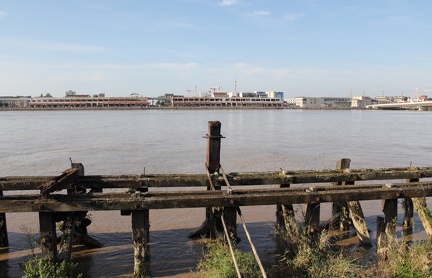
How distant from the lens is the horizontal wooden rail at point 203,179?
8453mm

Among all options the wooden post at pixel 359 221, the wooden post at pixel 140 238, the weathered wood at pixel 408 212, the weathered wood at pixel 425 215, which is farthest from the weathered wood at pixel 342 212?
the wooden post at pixel 140 238

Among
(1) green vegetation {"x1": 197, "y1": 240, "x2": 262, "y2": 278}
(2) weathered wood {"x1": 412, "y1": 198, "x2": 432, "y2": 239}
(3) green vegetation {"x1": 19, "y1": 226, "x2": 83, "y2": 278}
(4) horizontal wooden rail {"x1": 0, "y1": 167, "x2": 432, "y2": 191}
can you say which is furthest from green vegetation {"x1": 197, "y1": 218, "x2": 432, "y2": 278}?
(3) green vegetation {"x1": 19, "y1": 226, "x2": 83, "y2": 278}

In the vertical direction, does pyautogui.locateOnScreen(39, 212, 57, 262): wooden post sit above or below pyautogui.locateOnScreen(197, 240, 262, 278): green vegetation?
above

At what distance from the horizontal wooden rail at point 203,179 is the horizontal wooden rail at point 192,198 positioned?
130cm

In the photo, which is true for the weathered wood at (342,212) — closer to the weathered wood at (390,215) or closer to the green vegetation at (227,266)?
the weathered wood at (390,215)

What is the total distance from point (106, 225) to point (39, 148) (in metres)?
23.6

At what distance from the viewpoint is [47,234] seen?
660 cm

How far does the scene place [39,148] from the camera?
30906 mm

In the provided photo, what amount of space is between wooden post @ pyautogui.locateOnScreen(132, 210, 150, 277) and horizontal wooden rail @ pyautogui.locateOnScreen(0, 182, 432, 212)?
0.84 feet

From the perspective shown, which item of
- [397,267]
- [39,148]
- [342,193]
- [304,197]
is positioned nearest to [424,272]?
[397,267]

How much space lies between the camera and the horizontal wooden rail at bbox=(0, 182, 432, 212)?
650cm

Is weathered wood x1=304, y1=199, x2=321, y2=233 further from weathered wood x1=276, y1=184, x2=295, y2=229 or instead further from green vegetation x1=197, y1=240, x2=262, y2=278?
green vegetation x1=197, y1=240, x2=262, y2=278

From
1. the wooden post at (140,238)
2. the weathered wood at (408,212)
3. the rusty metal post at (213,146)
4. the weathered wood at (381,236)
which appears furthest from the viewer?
the weathered wood at (408,212)

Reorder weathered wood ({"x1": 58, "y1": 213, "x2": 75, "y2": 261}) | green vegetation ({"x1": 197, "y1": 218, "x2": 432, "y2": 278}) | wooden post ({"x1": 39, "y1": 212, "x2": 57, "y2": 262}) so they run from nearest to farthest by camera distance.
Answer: green vegetation ({"x1": 197, "y1": 218, "x2": 432, "y2": 278}), wooden post ({"x1": 39, "y1": 212, "x2": 57, "y2": 262}), weathered wood ({"x1": 58, "y1": 213, "x2": 75, "y2": 261})
